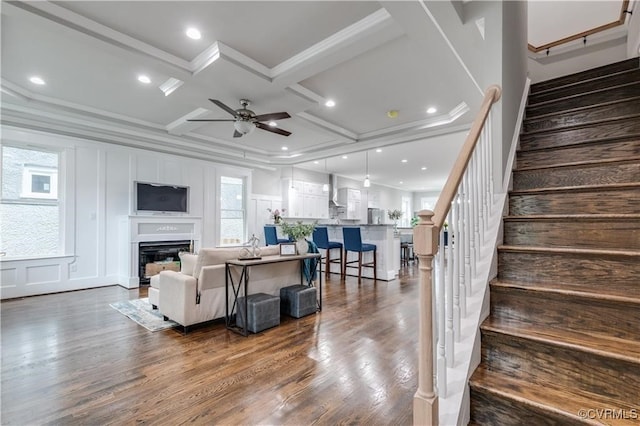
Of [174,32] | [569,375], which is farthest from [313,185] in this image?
[569,375]

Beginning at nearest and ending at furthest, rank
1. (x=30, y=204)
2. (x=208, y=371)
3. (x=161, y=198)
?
(x=208, y=371) < (x=30, y=204) < (x=161, y=198)

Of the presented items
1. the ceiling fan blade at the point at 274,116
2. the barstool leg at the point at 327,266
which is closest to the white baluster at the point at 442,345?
the ceiling fan blade at the point at 274,116

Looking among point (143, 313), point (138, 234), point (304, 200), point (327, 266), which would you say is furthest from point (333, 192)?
point (143, 313)

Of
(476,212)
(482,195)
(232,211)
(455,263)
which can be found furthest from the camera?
(232,211)

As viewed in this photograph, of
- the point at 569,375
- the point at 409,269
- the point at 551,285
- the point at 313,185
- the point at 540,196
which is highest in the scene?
the point at 313,185

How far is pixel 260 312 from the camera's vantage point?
3.08m

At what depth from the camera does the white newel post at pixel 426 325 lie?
3.83 ft

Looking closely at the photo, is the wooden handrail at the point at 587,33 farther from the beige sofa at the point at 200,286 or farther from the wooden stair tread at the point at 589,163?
the beige sofa at the point at 200,286

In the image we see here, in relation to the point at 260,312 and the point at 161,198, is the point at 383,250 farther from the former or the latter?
the point at 161,198

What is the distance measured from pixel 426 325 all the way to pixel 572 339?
2.44ft

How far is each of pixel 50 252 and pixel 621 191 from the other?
23.0 ft

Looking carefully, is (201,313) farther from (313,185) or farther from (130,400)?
(313,185)

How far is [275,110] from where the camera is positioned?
14.1 ft

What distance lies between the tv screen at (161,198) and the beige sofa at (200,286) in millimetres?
2716
